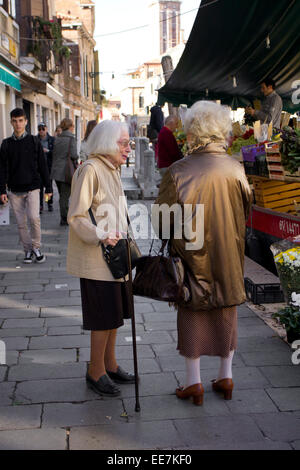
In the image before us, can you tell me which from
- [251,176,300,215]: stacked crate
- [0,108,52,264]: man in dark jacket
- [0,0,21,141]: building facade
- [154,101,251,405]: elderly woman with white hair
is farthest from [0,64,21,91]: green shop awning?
[154,101,251,405]: elderly woman with white hair

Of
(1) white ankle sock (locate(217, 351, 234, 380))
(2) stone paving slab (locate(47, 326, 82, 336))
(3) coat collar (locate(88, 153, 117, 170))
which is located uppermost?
(3) coat collar (locate(88, 153, 117, 170))

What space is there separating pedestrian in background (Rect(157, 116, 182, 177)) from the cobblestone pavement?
18.0 feet

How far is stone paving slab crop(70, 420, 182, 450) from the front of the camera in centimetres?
305

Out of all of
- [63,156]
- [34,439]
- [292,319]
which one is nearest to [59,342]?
[34,439]

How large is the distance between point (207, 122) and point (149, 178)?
36.7ft

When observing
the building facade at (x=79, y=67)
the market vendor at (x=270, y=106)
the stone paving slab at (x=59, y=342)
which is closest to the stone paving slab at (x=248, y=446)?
the stone paving slab at (x=59, y=342)

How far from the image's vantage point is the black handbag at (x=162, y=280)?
3.29 m

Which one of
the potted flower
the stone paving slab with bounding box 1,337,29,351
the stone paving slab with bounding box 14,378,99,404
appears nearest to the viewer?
the stone paving slab with bounding box 14,378,99,404

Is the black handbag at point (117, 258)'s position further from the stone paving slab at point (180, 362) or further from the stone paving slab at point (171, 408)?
the stone paving slab at point (180, 362)

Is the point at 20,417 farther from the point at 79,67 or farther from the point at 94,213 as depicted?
the point at 79,67

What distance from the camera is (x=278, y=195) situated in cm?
689

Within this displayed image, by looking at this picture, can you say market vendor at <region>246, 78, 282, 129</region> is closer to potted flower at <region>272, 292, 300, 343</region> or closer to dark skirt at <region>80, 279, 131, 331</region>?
potted flower at <region>272, 292, 300, 343</region>

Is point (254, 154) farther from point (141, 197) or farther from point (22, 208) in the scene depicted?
point (141, 197)
